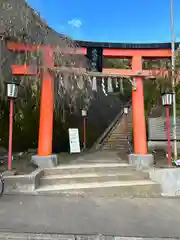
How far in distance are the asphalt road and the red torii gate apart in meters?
2.56

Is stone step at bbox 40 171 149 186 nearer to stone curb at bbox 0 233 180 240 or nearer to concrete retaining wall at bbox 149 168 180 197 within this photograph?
concrete retaining wall at bbox 149 168 180 197

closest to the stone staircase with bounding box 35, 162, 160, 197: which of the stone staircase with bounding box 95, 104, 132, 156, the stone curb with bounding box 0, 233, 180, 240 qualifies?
the stone curb with bounding box 0, 233, 180, 240

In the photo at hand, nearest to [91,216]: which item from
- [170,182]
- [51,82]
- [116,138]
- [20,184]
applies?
[20,184]

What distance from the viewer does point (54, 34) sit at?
325 inches

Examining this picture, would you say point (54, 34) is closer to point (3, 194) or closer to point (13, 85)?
point (13, 85)

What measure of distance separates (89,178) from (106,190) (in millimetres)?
802

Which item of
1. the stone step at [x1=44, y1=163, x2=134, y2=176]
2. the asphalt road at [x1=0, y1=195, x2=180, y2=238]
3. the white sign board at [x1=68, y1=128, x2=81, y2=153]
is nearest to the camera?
the asphalt road at [x1=0, y1=195, x2=180, y2=238]

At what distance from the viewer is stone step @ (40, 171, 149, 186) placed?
7.21m

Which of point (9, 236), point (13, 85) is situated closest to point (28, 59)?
point (13, 85)

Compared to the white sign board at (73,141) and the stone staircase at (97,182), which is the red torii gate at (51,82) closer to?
the stone staircase at (97,182)

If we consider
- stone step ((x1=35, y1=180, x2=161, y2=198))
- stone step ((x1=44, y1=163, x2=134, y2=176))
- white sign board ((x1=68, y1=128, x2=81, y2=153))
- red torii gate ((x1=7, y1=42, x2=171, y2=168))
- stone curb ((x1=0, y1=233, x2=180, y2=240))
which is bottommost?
stone curb ((x1=0, y1=233, x2=180, y2=240))

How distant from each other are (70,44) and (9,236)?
6.31 meters

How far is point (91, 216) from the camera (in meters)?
4.87

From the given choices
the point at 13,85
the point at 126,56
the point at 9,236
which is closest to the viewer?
the point at 9,236
